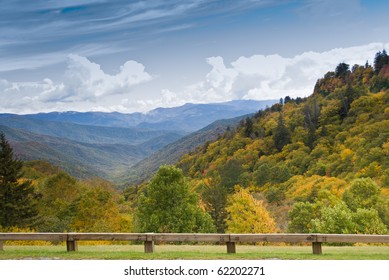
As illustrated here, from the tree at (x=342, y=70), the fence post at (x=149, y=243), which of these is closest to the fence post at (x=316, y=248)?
the fence post at (x=149, y=243)

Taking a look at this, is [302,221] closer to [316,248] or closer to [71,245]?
[316,248]

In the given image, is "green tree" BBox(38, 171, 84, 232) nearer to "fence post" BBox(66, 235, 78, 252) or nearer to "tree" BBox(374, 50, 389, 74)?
"fence post" BBox(66, 235, 78, 252)

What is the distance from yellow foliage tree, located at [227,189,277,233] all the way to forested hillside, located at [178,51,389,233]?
5.8 inches

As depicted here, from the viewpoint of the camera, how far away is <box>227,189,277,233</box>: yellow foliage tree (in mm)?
45812

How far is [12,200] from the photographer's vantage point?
4528 centimetres

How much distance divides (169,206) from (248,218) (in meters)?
15.9

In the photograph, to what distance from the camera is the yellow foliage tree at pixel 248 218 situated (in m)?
45.8

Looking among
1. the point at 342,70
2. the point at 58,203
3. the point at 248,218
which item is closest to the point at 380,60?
the point at 342,70

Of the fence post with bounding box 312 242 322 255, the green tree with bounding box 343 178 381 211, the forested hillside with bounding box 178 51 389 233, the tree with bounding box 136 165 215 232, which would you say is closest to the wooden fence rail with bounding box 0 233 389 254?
the fence post with bounding box 312 242 322 255

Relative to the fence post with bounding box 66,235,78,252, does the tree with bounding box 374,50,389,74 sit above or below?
above

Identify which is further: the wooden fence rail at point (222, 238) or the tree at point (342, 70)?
the tree at point (342, 70)

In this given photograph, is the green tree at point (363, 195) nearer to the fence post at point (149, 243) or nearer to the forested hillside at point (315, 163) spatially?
the forested hillside at point (315, 163)

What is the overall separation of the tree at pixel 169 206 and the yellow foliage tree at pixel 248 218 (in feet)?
42.9

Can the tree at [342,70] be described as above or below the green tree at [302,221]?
above
